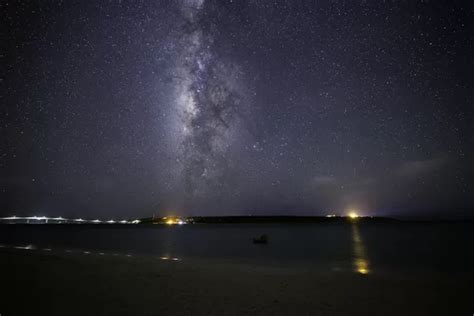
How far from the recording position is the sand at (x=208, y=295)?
9383 millimetres

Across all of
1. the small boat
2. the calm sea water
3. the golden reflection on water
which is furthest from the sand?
the small boat

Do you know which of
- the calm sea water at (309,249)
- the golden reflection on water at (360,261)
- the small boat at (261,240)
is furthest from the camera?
the small boat at (261,240)

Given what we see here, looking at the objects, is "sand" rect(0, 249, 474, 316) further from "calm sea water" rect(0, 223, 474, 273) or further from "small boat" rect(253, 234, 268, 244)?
"small boat" rect(253, 234, 268, 244)

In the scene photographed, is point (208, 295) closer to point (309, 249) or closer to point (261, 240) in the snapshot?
point (309, 249)

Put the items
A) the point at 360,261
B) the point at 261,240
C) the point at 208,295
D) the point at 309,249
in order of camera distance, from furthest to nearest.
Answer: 1. the point at 261,240
2. the point at 309,249
3. the point at 360,261
4. the point at 208,295

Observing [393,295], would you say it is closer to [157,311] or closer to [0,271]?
[157,311]

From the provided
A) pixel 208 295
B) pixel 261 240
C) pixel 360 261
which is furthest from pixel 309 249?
pixel 208 295

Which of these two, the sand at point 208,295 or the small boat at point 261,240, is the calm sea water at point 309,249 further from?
the sand at point 208,295

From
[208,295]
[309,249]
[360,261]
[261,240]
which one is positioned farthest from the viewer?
[261,240]

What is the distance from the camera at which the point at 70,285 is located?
1206cm

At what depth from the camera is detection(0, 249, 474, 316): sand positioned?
9383mm

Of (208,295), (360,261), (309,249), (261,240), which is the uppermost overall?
(208,295)

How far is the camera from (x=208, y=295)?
1127 centimetres

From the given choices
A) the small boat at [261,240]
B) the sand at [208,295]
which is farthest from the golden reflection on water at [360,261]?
the small boat at [261,240]
